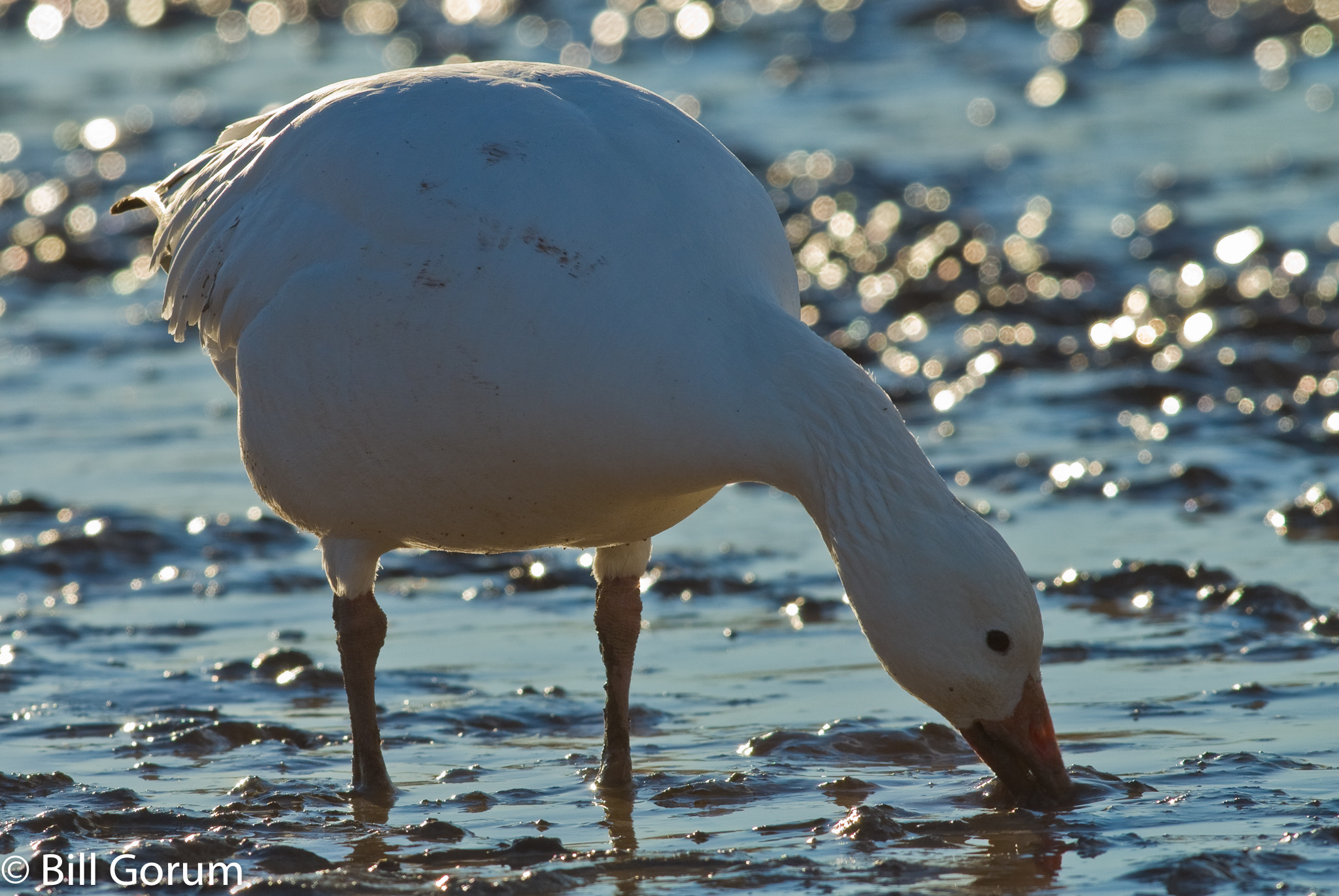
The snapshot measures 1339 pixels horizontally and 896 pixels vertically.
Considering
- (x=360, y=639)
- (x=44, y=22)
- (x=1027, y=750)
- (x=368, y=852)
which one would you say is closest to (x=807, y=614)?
(x=360, y=639)

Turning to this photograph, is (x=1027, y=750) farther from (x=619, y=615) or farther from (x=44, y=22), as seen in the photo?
(x=44, y=22)

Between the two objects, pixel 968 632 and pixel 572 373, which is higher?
pixel 572 373

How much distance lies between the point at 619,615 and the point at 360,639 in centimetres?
87

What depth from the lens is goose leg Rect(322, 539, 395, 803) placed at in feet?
19.2

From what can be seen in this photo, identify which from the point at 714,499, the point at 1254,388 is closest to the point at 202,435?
the point at 714,499

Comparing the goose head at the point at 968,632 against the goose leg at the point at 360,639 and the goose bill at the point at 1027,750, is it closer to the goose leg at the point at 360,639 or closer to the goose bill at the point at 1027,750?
the goose bill at the point at 1027,750

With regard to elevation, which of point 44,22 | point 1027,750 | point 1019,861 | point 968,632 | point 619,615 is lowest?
point 1019,861

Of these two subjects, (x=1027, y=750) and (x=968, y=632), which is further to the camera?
(x=1027, y=750)

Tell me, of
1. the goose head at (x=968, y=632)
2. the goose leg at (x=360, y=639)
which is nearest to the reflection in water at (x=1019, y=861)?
the goose head at (x=968, y=632)

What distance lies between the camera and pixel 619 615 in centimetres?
631

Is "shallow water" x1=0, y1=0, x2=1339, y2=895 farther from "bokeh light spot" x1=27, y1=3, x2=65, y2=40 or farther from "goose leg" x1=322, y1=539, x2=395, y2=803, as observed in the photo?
"bokeh light spot" x1=27, y1=3, x2=65, y2=40

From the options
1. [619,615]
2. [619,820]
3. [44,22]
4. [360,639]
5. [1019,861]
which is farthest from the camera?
[44,22]

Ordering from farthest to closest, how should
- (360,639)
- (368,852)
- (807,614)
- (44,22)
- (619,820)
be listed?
(44,22) → (807,614) → (360,639) → (619,820) → (368,852)

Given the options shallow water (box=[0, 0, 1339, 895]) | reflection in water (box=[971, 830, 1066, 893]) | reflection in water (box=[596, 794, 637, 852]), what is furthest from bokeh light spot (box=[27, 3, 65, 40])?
reflection in water (box=[971, 830, 1066, 893])
